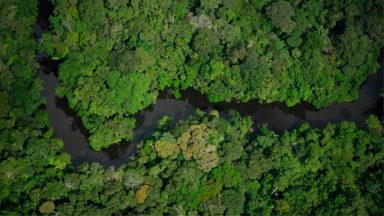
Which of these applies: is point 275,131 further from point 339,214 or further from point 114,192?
point 114,192

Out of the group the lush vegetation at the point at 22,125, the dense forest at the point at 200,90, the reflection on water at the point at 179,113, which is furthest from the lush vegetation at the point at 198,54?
the lush vegetation at the point at 22,125

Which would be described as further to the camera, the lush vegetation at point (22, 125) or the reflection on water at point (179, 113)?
the reflection on water at point (179, 113)

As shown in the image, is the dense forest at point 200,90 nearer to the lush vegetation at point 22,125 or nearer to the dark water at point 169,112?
the lush vegetation at point 22,125

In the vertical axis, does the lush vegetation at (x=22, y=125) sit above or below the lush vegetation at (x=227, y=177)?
above

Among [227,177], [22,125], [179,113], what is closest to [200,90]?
[179,113]

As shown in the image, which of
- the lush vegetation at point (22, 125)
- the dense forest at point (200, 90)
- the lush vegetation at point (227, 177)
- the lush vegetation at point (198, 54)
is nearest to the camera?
the lush vegetation at point (22, 125)

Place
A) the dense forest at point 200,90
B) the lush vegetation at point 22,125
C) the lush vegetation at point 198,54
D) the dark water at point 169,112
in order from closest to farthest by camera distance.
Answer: the lush vegetation at point 22,125
the dense forest at point 200,90
the lush vegetation at point 198,54
the dark water at point 169,112
